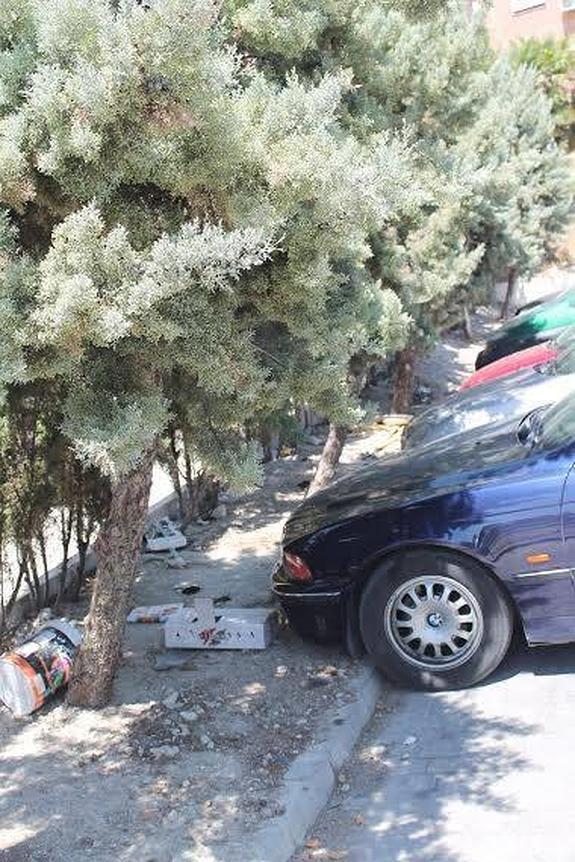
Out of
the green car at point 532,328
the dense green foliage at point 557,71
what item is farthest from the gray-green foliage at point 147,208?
the dense green foliage at point 557,71

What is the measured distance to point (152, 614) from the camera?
6242mm

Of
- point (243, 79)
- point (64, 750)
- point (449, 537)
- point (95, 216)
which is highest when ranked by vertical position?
point (243, 79)

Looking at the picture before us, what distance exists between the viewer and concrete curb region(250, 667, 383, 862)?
384 cm

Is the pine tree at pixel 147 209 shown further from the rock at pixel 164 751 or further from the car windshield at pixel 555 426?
the car windshield at pixel 555 426

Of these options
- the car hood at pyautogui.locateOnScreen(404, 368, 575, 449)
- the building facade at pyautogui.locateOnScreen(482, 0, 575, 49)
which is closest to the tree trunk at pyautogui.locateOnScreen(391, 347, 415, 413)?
the car hood at pyautogui.locateOnScreen(404, 368, 575, 449)

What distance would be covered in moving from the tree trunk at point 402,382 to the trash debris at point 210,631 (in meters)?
7.33

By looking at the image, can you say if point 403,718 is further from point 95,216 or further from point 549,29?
point 549,29

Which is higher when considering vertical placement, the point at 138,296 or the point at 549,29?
the point at 549,29

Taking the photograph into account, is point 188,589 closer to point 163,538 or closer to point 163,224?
point 163,538

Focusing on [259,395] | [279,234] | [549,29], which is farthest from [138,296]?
[549,29]

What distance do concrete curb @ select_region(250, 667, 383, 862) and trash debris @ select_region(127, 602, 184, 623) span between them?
1426mm

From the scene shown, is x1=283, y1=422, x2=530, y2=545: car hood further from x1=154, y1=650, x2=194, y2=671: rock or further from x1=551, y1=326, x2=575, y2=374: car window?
x1=551, y1=326, x2=575, y2=374: car window

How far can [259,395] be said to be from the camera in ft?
15.3

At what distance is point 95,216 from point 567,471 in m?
2.68
